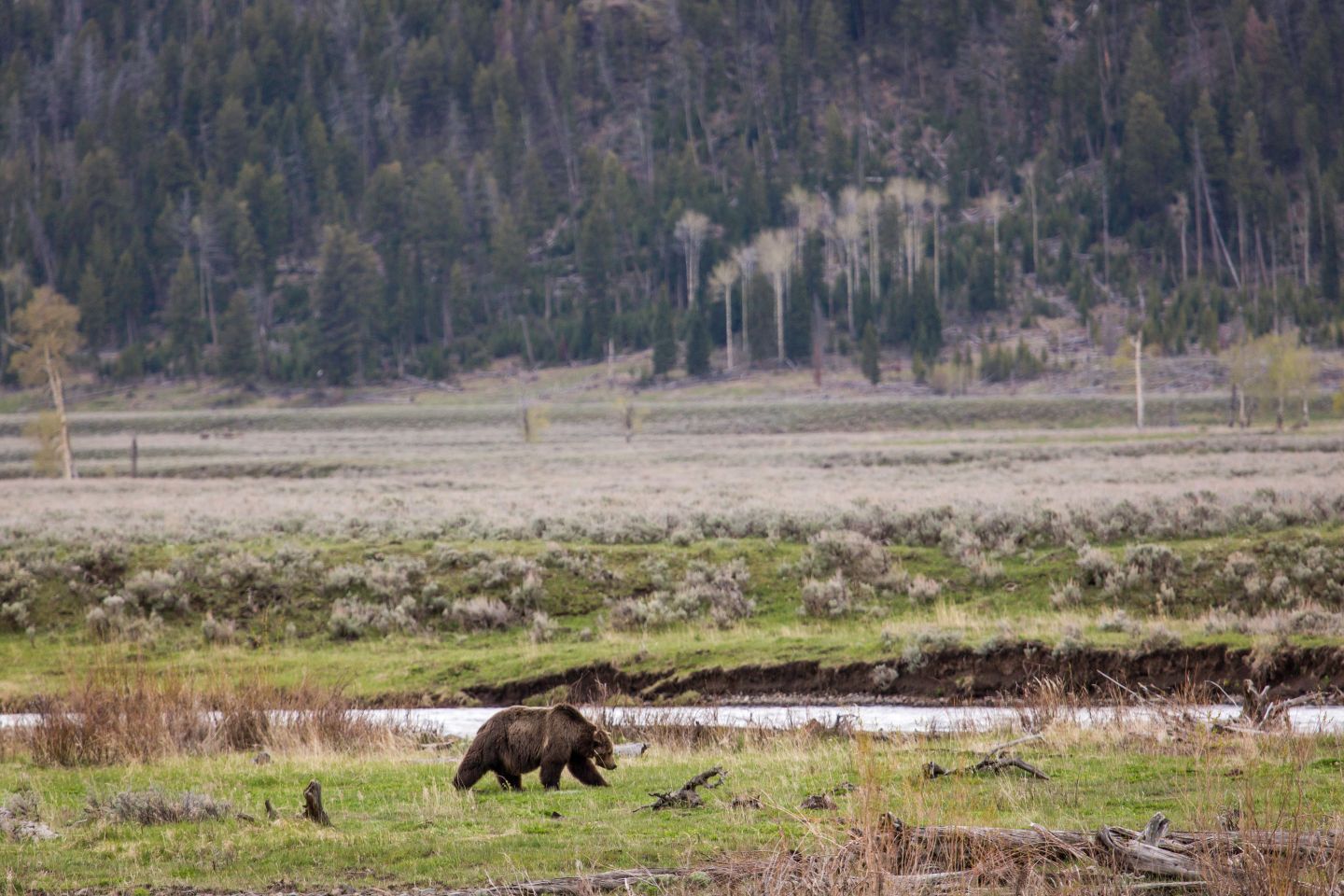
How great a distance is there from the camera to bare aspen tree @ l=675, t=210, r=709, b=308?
135 m

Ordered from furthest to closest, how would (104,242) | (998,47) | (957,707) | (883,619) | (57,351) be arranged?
(998,47), (104,242), (57,351), (883,619), (957,707)

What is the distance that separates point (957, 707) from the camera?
1805cm

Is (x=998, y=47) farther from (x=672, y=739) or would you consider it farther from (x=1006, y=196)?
(x=672, y=739)

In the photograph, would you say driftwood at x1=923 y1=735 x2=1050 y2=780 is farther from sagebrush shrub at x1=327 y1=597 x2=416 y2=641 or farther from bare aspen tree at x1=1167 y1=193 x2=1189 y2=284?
bare aspen tree at x1=1167 y1=193 x2=1189 y2=284

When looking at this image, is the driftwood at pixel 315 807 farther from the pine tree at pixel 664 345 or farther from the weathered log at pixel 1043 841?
the pine tree at pixel 664 345

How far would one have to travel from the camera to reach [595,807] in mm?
9781

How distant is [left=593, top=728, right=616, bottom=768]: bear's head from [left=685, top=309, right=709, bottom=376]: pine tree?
10874 cm

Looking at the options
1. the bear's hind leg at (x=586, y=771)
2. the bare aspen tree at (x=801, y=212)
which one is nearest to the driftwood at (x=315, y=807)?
the bear's hind leg at (x=586, y=771)

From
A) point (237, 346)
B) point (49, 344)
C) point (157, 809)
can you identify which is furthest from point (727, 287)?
point (157, 809)

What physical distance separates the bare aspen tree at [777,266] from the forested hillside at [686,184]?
16.6 inches

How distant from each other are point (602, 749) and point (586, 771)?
24 centimetres

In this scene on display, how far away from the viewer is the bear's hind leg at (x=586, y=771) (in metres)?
10.9

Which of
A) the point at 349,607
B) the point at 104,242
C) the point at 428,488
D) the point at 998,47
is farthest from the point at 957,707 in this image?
the point at 998,47

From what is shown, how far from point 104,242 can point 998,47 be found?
12694cm
